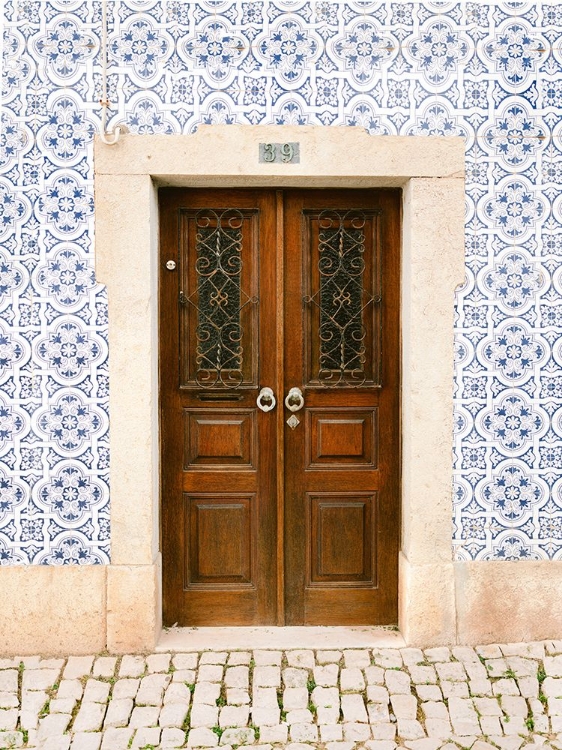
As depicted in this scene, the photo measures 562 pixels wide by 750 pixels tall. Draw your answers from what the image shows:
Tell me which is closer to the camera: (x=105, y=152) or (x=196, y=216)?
(x=105, y=152)

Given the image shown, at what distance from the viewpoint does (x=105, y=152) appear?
361 centimetres

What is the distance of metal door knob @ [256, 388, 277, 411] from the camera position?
3871 mm

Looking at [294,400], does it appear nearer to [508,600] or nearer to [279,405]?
[279,405]

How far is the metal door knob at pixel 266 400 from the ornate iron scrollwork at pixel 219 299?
129 mm

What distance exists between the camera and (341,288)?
3883 millimetres

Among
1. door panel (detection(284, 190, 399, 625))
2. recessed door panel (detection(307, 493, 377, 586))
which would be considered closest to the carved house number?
door panel (detection(284, 190, 399, 625))

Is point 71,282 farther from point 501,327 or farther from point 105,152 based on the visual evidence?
point 501,327

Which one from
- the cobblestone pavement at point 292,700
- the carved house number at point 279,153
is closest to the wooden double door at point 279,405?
the carved house number at point 279,153

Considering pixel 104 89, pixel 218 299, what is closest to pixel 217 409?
Answer: pixel 218 299

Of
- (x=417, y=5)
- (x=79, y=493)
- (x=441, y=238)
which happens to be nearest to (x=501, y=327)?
(x=441, y=238)

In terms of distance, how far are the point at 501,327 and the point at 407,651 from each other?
5.52 feet

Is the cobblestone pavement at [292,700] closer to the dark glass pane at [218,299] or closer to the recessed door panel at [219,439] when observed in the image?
the recessed door panel at [219,439]

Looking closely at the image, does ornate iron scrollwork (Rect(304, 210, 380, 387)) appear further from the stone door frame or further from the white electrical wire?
the white electrical wire

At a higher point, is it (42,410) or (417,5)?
(417,5)
